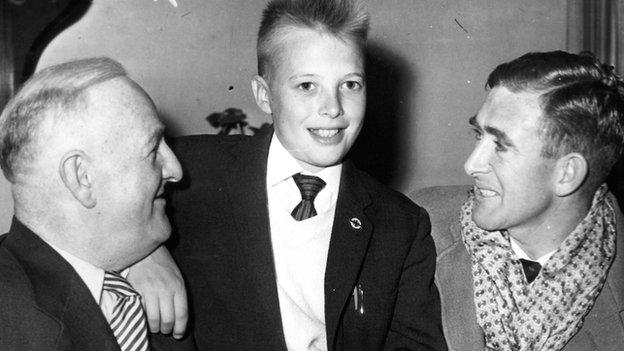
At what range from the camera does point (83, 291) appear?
61.0 inches

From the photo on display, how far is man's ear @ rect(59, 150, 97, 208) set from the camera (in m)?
1.55

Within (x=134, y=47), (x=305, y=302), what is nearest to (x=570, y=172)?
(x=305, y=302)

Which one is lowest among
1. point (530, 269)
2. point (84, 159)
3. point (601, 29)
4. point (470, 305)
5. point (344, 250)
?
point (470, 305)

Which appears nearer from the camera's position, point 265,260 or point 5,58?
point 265,260

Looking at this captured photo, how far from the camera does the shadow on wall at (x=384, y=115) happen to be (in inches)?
156

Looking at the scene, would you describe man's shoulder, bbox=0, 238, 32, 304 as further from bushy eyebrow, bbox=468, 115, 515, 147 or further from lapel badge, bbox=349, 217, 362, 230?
bushy eyebrow, bbox=468, 115, 515, 147

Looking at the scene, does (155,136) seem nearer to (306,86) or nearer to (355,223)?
(306,86)

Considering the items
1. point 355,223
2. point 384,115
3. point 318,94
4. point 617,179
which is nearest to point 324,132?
point 318,94

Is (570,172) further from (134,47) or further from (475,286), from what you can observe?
(134,47)

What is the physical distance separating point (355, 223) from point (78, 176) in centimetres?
88

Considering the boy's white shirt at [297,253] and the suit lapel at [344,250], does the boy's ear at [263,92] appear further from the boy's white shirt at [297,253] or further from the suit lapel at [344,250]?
the suit lapel at [344,250]

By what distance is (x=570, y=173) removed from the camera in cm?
213

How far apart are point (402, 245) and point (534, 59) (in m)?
0.75

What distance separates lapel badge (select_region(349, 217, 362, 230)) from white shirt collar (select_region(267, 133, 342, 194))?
5.2 inches
